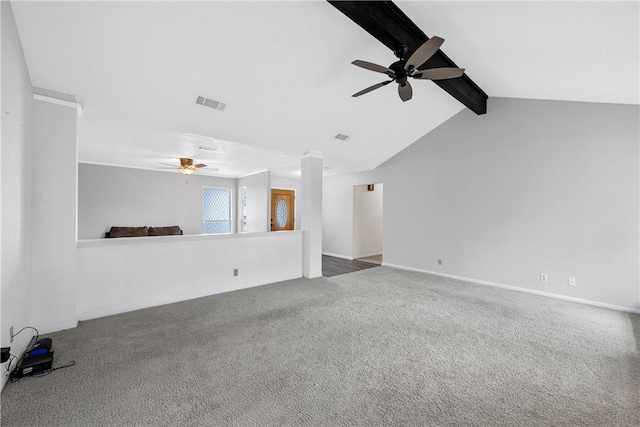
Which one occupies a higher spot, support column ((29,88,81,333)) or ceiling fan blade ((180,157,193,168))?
ceiling fan blade ((180,157,193,168))

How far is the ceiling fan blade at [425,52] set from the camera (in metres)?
2.03

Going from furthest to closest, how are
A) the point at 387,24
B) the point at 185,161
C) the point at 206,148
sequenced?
1. the point at 185,161
2. the point at 206,148
3. the point at 387,24

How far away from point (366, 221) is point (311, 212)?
9.82ft

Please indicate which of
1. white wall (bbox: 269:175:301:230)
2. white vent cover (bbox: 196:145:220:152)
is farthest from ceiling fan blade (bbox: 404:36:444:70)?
white wall (bbox: 269:175:301:230)

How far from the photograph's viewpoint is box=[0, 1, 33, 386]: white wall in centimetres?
183

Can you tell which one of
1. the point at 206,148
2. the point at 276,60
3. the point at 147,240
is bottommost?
the point at 147,240

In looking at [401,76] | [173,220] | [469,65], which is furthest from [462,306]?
[173,220]

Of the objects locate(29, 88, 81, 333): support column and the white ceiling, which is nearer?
the white ceiling

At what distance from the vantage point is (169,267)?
3674mm

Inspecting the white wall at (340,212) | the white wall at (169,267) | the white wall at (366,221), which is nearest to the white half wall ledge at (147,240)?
the white wall at (169,267)

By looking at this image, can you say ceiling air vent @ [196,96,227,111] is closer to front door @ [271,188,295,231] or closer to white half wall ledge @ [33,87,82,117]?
white half wall ledge @ [33,87,82,117]

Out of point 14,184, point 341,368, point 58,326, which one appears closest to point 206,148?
point 14,184

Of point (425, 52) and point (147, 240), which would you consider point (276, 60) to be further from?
point (147, 240)

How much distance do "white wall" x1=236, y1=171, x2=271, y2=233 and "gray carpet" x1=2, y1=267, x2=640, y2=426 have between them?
4344mm
